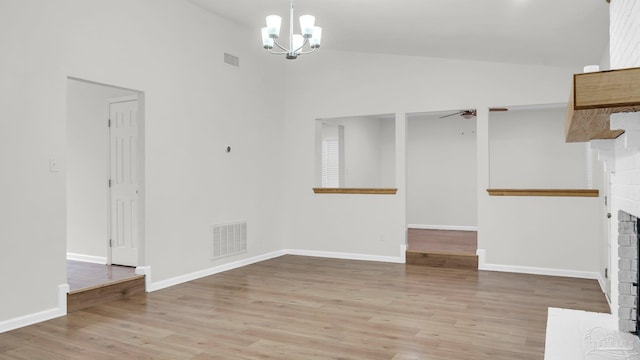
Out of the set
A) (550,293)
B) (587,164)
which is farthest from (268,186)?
(587,164)

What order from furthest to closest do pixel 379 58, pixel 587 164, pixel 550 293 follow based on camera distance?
1. pixel 587 164
2. pixel 379 58
3. pixel 550 293

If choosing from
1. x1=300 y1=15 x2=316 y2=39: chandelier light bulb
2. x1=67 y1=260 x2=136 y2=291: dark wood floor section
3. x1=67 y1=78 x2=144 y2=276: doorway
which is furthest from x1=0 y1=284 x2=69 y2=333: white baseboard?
x1=300 y1=15 x2=316 y2=39: chandelier light bulb

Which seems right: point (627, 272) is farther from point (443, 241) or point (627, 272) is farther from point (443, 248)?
point (443, 241)

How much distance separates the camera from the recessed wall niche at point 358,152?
10109mm

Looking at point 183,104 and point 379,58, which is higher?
point 379,58

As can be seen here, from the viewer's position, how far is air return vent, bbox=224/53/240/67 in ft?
Result: 20.8

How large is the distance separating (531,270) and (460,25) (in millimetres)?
3236

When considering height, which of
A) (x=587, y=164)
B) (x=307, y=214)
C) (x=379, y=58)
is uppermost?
(x=379, y=58)

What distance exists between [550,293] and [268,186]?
4090 mm

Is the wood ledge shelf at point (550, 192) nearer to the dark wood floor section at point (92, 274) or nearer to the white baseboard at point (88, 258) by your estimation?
the dark wood floor section at point (92, 274)

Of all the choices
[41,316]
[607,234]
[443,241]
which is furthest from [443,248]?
[41,316]

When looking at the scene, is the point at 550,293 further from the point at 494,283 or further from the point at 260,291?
the point at 260,291

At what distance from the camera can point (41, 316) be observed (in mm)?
4102

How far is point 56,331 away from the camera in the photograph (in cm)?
384
